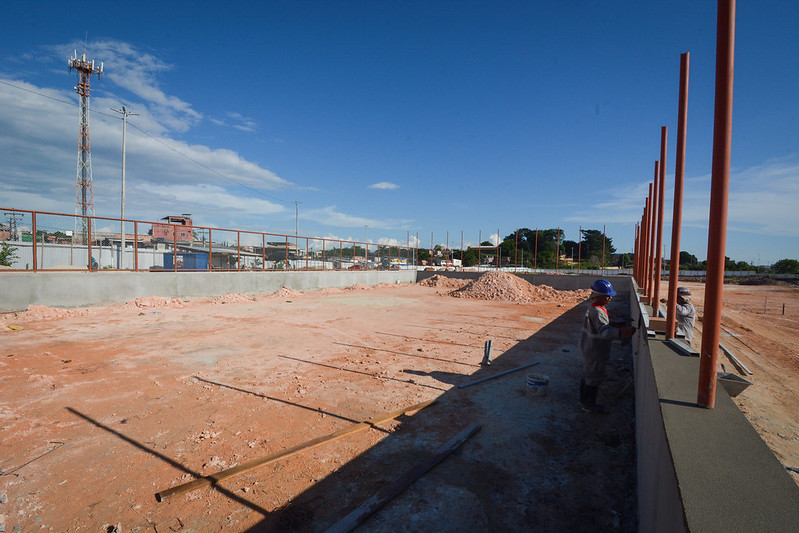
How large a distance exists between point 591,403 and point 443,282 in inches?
953

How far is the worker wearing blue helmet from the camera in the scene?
184 inches

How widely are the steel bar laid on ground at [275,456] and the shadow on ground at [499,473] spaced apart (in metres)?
0.16

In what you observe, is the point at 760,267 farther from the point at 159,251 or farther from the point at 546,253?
the point at 159,251

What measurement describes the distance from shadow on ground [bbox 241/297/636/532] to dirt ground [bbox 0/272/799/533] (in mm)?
18

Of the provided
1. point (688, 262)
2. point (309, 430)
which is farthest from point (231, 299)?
point (688, 262)

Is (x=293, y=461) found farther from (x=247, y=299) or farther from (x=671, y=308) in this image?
(x=247, y=299)

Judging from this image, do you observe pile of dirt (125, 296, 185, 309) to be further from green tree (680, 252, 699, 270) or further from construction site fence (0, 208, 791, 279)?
green tree (680, 252, 699, 270)

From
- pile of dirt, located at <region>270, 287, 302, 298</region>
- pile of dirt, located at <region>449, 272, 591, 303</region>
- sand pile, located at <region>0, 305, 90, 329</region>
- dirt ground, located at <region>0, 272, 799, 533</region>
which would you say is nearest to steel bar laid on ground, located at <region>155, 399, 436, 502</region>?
dirt ground, located at <region>0, 272, 799, 533</region>

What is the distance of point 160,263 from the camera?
26.1 metres

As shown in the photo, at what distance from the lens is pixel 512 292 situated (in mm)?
21516

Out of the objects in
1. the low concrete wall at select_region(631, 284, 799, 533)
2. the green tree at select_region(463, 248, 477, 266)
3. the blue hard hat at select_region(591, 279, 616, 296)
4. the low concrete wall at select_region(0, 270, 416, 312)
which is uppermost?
the green tree at select_region(463, 248, 477, 266)

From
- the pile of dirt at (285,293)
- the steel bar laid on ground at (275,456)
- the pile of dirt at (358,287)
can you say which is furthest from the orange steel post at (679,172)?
the pile of dirt at (358,287)

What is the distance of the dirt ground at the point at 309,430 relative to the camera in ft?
10.2

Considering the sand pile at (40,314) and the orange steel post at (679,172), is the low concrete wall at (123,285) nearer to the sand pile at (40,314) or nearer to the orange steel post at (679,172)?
the sand pile at (40,314)
